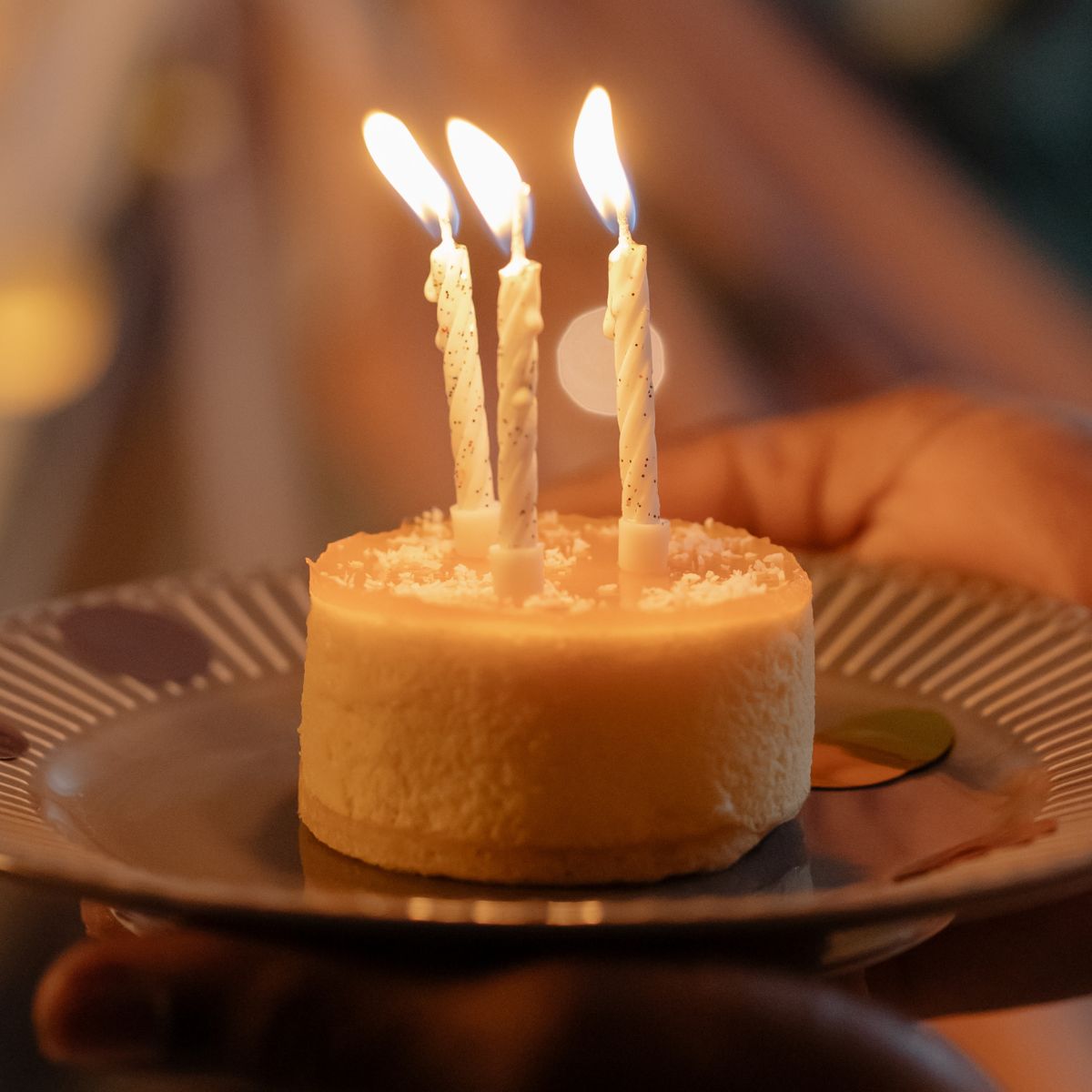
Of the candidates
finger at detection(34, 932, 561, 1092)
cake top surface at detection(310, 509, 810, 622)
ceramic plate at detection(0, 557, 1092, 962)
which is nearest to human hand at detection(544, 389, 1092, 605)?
ceramic plate at detection(0, 557, 1092, 962)

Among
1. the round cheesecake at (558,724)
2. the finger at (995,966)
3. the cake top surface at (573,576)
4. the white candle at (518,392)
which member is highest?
the white candle at (518,392)

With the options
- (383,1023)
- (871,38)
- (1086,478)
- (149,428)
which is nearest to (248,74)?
(149,428)

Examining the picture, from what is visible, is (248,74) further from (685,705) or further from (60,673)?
(685,705)

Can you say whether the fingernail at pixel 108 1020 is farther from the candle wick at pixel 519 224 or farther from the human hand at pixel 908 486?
the human hand at pixel 908 486

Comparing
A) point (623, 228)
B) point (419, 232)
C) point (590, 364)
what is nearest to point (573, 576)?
point (623, 228)

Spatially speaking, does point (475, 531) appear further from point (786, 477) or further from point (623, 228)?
Answer: point (786, 477)

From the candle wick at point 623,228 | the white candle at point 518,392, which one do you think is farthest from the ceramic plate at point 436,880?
the candle wick at point 623,228

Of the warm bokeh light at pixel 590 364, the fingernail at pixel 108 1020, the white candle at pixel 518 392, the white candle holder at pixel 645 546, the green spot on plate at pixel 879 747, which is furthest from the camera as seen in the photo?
the warm bokeh light at pixel 590 364

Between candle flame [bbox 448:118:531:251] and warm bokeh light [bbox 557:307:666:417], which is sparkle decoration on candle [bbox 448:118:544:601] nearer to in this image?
candle flame [bbox 448:118:531:251]
